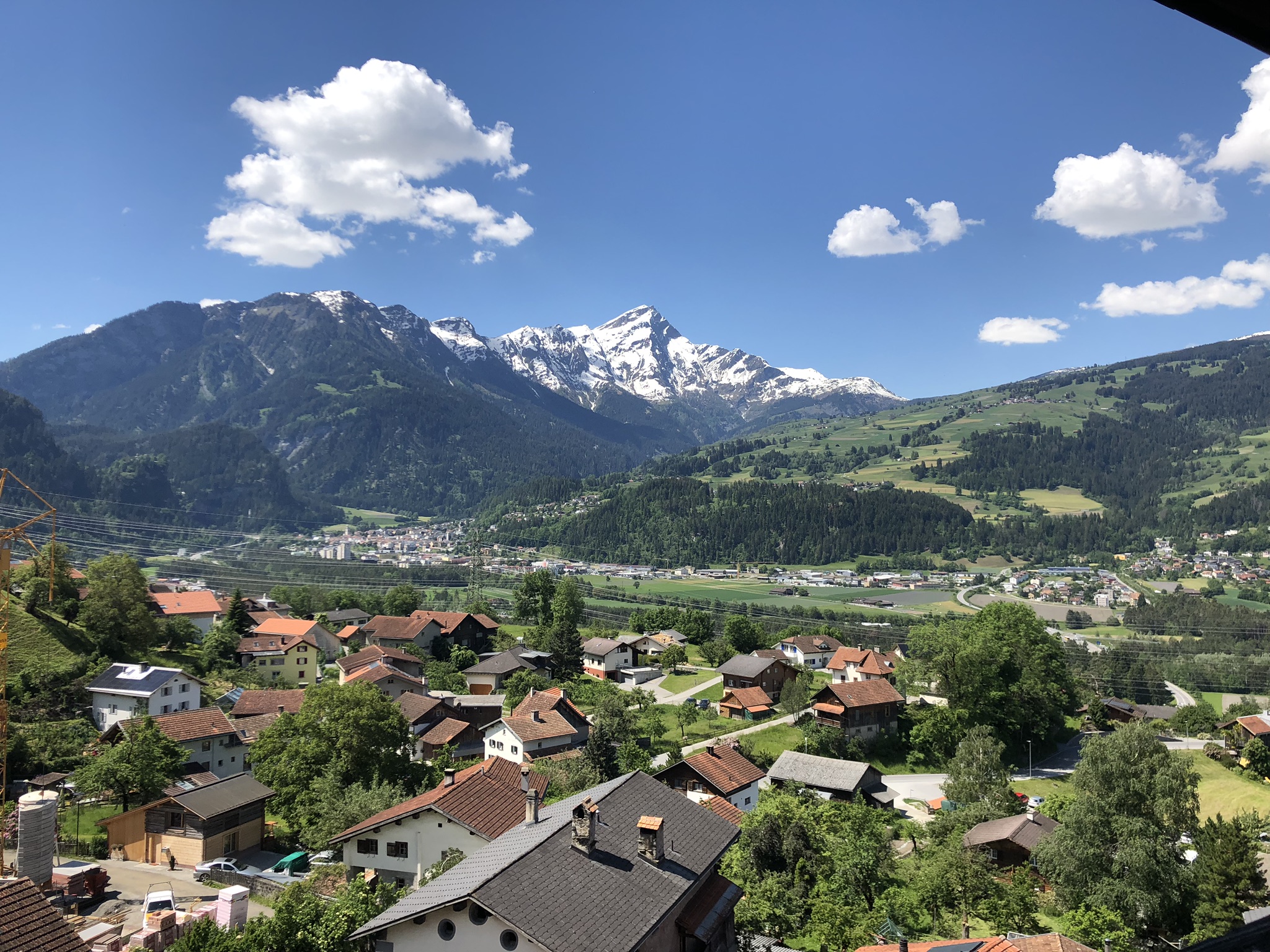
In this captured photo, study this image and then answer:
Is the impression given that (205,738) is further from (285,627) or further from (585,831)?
(585,831)

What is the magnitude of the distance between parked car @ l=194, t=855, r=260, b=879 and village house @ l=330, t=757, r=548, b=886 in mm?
5207

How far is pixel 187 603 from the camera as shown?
245ft

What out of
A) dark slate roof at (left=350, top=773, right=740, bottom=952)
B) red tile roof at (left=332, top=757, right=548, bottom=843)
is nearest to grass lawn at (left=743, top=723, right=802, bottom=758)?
red tile roof at (left=332, top=757, right=548, bottom=843)

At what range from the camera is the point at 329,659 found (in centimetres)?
7131

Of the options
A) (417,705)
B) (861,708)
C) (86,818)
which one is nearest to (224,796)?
(86,818)

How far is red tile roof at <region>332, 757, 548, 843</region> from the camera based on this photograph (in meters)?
24.8

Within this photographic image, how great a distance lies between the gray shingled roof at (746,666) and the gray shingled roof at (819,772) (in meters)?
13.8

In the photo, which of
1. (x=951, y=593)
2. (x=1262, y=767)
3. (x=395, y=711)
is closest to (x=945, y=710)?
(x=1262, y=767)

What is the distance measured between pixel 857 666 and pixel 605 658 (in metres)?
24.1

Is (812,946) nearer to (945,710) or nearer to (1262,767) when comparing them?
(945,710)

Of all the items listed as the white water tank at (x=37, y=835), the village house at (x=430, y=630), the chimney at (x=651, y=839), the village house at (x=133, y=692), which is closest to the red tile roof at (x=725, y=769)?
the chimney at (x=651, y=839)

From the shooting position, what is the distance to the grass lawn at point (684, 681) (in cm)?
6525

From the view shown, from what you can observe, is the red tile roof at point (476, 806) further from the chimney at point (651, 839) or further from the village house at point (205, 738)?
the village house at point (205, 738)

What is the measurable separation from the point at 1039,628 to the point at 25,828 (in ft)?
220
